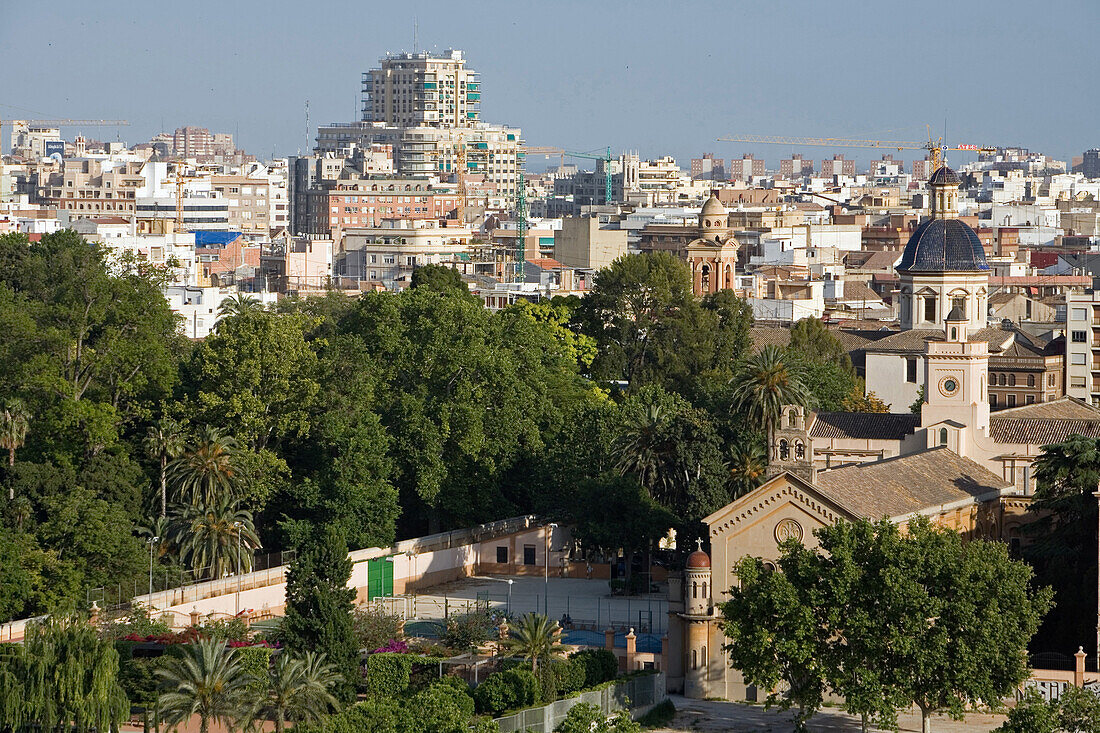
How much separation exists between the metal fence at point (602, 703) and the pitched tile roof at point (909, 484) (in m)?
6.18

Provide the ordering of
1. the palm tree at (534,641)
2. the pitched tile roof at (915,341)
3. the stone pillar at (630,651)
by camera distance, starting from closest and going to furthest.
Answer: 1. the palm tree at (534,641)
2. the stone pillar at (630,651)
3. the pitched tile roof at (915,341)

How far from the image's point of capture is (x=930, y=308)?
91438 mm

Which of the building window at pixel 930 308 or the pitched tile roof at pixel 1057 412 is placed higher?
the building window at pixel 930 308

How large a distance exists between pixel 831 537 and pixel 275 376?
2478cm

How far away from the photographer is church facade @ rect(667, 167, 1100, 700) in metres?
56.5

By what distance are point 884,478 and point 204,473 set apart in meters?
19.1

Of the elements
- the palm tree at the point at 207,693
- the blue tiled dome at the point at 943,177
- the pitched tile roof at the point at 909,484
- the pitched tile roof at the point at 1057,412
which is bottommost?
the palm tree at the point at 207,693

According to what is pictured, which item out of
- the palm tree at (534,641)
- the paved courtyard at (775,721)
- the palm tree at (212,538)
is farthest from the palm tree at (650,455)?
the paved courtyard at (775,721)

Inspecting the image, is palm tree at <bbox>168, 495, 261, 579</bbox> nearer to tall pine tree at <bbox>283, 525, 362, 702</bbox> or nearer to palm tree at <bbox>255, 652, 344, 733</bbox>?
tall pine tree at <bbox>283, 525, 362, 702</bbox>

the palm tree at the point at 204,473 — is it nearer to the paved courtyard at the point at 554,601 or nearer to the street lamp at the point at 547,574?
the paved courtyard at the point at 554,601

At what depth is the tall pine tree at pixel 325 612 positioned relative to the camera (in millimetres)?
53688

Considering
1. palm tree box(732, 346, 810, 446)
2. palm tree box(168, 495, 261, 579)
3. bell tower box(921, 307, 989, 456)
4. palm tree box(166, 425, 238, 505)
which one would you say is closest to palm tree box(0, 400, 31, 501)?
palm tree box(166, 425, 238, 505)

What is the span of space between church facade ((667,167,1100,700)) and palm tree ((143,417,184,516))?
16.8 metres

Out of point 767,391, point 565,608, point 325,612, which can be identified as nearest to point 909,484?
point 565,608
